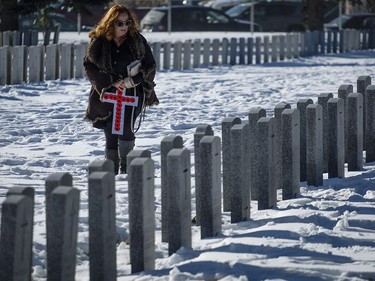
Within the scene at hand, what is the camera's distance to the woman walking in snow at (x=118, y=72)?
888 centimetres

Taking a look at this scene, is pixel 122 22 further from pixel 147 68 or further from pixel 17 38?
pixel 17 38

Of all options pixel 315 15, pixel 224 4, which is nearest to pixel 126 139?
pixel 315 15

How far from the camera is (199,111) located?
47.9 ft

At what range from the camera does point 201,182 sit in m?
6.72

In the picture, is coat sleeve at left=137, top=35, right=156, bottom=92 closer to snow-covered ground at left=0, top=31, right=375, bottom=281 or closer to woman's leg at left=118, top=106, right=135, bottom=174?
woman's leg at left=118, top=106, right=135, bottom=174

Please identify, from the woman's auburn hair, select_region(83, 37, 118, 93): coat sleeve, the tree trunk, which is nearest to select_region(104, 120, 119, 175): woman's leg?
select_region(83, 37, 118, 93): coat sleeve

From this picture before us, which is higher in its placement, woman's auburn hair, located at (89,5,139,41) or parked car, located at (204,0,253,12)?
parked car, located at (204,0,253,12)

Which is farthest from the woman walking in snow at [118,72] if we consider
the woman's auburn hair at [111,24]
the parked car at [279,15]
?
the parked car at [279,15]

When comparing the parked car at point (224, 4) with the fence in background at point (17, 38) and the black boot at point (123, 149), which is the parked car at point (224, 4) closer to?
the fence in background at point (17, 38)

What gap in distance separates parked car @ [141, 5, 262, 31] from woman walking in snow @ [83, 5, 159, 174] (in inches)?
1286

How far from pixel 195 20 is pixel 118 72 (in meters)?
33.4

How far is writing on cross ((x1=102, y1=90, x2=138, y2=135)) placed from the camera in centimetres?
900

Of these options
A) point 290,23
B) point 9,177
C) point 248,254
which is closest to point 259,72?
point 9,177

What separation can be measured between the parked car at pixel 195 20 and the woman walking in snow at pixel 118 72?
3267cm
